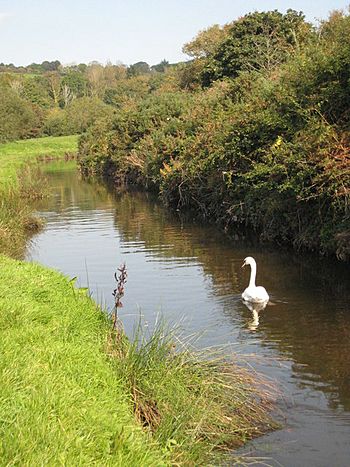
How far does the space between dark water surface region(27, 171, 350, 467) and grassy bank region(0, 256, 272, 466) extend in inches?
27.7

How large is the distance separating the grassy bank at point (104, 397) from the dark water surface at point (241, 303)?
703mm

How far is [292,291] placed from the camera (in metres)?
16.7

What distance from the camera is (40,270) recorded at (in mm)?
13977

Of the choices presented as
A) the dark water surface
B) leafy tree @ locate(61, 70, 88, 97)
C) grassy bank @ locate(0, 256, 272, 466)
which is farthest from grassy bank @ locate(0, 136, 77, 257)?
leafy tree @ locate(61, 70, 88, 97)

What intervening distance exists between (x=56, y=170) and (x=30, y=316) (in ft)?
205

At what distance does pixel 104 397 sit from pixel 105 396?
0.14ft

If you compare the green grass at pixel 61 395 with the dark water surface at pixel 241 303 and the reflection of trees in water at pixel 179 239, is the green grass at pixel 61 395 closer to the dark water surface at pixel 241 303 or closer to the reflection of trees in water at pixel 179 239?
the dark water surface at pixel 241 303

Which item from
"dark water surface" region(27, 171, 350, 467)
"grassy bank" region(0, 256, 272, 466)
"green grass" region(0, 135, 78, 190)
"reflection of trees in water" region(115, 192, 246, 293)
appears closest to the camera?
"grassy bank" region(0, 256, 272, 466)

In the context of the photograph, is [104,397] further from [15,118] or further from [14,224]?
[15,118]

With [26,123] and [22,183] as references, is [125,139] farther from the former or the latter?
[26,123]

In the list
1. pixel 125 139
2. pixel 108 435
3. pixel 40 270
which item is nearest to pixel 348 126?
pixel 40 270

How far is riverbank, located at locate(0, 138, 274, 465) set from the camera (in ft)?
18.4

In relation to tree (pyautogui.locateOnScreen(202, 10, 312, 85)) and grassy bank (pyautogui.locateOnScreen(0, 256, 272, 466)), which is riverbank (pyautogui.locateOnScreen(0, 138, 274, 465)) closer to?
grassy bank (pyautogui.locateOnScreen(0, 256, 272, 466))

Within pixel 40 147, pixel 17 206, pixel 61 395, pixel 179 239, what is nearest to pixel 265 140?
pixel 179 239
